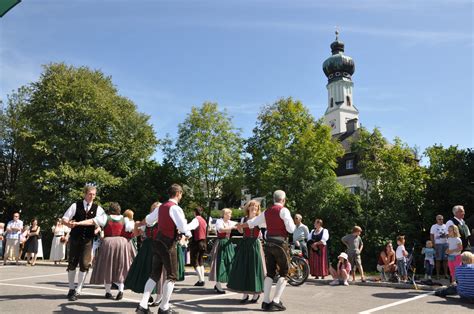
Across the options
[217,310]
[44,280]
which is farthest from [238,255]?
[44,280]

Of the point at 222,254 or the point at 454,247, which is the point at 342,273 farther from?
the point at 222,254

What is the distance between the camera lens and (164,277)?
7.45 meters

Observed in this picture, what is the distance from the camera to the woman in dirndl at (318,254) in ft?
43.5

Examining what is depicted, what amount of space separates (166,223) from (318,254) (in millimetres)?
7660

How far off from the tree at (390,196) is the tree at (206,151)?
34.4ft

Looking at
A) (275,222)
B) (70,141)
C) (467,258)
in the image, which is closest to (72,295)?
(275,222)

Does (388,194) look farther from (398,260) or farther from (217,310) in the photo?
(217,310)

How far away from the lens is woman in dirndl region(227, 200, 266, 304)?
7926mm

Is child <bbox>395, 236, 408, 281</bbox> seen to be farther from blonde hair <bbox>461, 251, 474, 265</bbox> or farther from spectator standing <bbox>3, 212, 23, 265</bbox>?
spectator standing <bbox>3, 212, 23, 265</bbox>

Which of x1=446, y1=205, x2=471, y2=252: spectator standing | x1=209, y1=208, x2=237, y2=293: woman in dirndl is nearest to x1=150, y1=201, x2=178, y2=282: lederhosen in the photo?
x1=209, y1=208, x2=237, y2=293: woman in dirndl

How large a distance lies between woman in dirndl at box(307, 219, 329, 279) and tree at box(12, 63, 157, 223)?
2016 centimetres

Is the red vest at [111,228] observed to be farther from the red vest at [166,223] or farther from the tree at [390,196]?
the tree at [390,196]

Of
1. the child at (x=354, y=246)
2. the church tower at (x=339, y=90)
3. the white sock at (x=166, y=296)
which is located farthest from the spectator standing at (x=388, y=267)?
the church tower at (x=339, y=90)

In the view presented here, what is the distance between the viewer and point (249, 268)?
8.05 m
